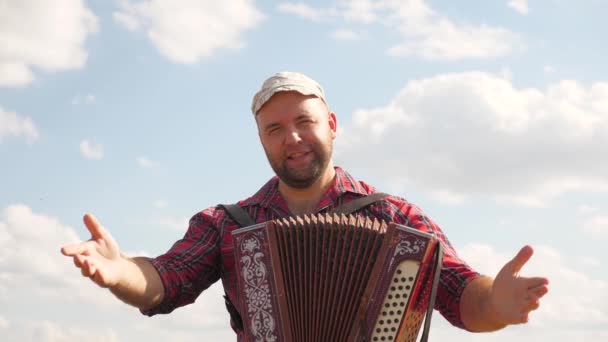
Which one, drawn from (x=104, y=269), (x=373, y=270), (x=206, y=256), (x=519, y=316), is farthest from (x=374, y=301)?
(x=104, y=269)

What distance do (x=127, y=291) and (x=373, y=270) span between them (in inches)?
51.5

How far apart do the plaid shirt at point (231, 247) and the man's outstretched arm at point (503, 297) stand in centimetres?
10

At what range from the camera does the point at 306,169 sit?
205 inches

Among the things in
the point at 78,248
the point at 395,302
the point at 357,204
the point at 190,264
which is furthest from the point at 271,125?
the point at 78,248

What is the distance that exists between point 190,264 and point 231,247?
262 mm

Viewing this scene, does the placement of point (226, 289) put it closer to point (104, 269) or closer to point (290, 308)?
point (290, 308)

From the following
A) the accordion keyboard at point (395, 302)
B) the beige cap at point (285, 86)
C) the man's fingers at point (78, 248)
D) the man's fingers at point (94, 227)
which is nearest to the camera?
the man's fingers at point (78, 248)

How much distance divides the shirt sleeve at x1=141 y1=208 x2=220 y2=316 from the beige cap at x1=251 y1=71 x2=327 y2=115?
2.46 ft

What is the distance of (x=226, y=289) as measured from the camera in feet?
17.3

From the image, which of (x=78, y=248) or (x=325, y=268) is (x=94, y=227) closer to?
(x=78, y=248)

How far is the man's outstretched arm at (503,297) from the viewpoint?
4316 millimetres

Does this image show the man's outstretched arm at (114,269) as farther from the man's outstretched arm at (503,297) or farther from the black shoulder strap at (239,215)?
the man's outstretched arm at (503,297)

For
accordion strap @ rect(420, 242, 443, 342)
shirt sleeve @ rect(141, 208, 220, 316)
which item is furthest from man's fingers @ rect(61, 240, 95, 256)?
accordion strap @ rect(420, 242, 443, 342)

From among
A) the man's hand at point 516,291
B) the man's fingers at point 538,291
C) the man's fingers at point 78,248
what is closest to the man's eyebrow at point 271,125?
the man's fingers at point 78,248
